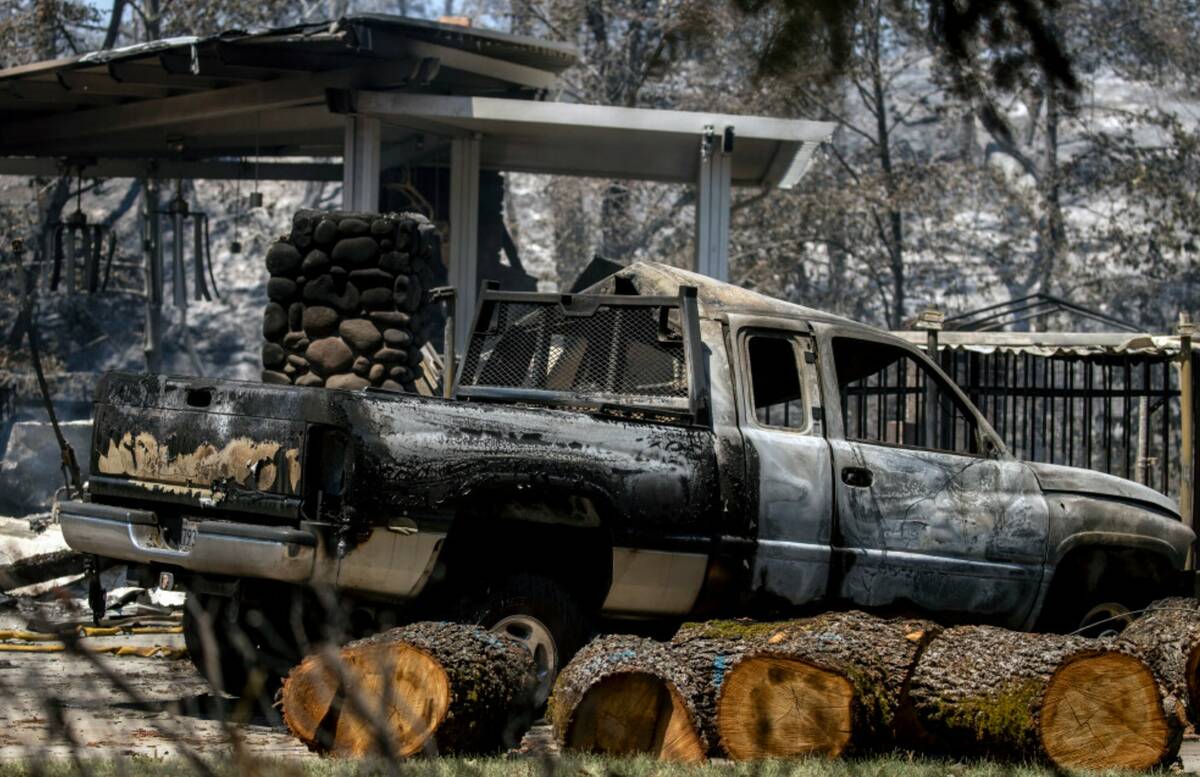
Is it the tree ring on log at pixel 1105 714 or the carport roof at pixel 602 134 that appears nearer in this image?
the tree ring on log at pixel 1105 714

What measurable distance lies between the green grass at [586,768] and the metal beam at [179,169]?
13.8m

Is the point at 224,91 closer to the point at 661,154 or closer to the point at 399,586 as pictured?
the point at 661,154

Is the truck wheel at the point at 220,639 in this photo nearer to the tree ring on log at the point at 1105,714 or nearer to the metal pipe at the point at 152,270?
the tree ring on log at the point at 1105,714

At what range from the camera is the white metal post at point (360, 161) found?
15.8 metres

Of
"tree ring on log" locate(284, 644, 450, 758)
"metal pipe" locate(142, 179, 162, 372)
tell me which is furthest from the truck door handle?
"metal pipe" locate(142, 179, 162, 372)

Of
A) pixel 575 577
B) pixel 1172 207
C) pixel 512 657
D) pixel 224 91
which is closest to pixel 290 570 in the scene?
pixel 512 657

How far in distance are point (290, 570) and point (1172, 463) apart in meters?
23.5

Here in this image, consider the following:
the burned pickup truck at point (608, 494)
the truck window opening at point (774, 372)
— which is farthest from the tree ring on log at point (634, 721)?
the truck window opening at point (774, 372)

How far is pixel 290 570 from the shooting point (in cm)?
698

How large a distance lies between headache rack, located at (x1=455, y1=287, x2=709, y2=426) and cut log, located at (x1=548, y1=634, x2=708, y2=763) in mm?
1623

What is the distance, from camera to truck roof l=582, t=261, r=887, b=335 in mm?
8609

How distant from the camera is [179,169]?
19.9 m

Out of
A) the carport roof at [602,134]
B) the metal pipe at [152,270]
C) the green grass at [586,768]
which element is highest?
the carport roof at [602,134]

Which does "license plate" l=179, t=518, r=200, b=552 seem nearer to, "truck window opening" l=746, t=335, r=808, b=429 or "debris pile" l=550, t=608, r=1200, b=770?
"debris pile" l=550, t=608, r=1200, b=770
